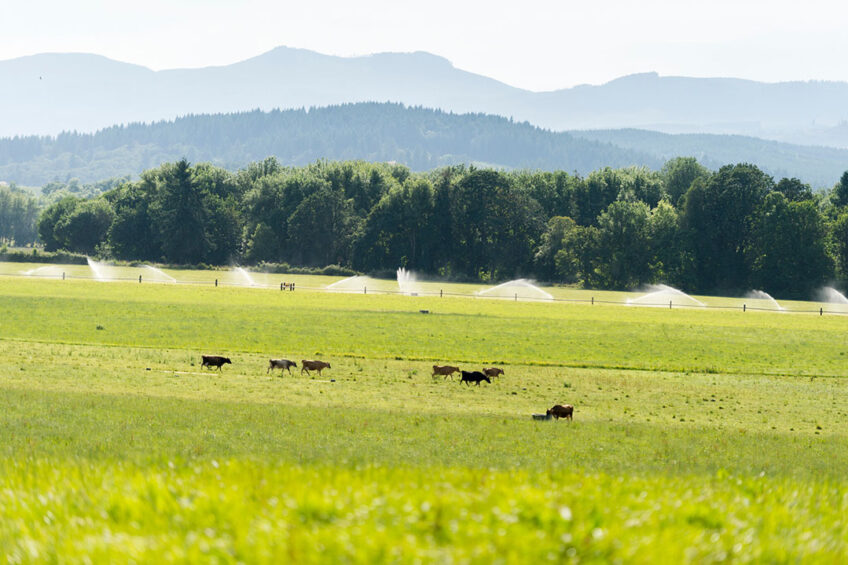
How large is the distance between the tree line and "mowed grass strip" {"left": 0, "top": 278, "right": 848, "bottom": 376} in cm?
5197

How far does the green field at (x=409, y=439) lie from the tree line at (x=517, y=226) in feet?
245

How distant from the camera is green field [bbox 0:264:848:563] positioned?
25.0 ft

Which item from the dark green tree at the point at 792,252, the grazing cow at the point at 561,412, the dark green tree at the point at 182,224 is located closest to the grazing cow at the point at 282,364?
the grazing cow at the point at 561,412

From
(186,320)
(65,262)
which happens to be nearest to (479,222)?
(65,262)

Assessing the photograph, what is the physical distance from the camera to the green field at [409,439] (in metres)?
7.61

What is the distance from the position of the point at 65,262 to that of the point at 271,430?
166m

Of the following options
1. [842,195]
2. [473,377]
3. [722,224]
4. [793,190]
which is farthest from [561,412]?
[842,195]

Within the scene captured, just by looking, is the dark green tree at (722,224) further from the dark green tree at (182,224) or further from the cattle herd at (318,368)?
the cattle herd at (318,368)

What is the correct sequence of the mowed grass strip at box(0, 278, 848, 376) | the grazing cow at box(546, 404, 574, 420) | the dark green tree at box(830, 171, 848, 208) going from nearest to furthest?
the grazing cow at box(546, 404, 574, 420)
the mowed grass strip at box(0, 278, 848, 376)
the dark green tree at box(830, 171, 848, 208)

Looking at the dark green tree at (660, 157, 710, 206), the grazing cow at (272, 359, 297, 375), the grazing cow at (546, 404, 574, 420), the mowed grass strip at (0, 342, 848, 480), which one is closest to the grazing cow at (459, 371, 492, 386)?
the mowed grass strip at (0, 342, 848, 480)

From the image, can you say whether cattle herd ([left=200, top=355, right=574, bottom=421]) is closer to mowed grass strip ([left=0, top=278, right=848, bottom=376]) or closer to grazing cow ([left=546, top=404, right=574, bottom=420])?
mowed grass strip ([left=0, top=278, right=848, bottom=376])

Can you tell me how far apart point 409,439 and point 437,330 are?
44.4 m

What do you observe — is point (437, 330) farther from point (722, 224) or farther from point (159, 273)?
point (722, 224)

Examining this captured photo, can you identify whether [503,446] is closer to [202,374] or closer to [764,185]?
[202,374]
